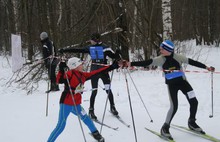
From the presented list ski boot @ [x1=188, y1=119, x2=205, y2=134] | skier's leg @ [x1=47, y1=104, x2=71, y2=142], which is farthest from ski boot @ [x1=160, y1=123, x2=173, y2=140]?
skier's leg @ [x1=47, y1=104, x2=71, y2=142]

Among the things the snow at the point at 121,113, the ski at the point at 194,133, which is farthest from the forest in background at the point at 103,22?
the ski at the point at 194,133

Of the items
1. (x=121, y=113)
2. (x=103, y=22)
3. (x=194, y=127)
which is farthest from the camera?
(x=103, y=22)

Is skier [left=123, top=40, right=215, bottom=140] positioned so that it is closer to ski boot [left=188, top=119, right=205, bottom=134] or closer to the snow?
ski boot [left=188, top=119, right=205, bottom=134]

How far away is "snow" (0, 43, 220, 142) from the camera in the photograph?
5.61 meters

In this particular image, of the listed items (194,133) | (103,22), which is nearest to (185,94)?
(194,133)

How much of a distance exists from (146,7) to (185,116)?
24.4ft

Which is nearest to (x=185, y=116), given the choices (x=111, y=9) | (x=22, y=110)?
(x=22, y=110)

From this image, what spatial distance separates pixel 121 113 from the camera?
692 centimetres

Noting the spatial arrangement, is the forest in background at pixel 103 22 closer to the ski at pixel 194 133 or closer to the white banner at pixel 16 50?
the white banner at pixel 16 50

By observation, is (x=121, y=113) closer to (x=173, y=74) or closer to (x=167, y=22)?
(x=173, y=74)

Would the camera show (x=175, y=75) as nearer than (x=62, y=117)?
No

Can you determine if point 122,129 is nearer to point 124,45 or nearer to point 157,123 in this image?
point 157,123

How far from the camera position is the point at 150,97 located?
795cm

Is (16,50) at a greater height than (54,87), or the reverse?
(16,50)
